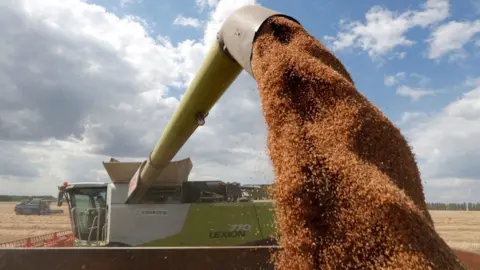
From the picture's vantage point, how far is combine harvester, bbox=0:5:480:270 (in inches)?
123

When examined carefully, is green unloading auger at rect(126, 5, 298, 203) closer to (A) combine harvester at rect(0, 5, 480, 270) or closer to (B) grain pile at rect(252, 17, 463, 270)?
(A) combine harvester at rect(0, 5, 480, 270)

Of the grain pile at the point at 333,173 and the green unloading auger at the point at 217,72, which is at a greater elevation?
the green unloading auger at the point at 217,72

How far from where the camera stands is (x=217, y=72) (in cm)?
358

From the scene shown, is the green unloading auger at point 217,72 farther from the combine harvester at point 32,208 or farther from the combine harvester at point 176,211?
the combine harvester at point 32,208

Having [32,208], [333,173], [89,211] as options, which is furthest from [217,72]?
[32,208]

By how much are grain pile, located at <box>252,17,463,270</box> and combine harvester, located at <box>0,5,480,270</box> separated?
1.73 feet

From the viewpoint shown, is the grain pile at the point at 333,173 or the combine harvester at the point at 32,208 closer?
the grain pile at the point at 333,173

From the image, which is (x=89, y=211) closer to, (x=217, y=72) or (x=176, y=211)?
(x=176, y=211)

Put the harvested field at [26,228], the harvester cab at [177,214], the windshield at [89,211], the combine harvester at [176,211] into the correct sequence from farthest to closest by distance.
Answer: the harvested field at [26,228] < the windshield at [89,211] < the harvester cab at [177,214] < the combine harvester at [176,211]

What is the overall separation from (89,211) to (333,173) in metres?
5.54

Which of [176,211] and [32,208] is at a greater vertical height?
[32,208]

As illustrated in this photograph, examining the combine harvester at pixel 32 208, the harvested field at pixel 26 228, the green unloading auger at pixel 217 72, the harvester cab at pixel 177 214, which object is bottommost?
the harvested field at pixel 26 228

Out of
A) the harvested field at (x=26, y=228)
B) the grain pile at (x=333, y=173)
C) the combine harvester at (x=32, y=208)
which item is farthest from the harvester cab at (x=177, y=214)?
the combine harvester at (x=32, y=208)

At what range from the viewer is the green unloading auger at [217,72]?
3.16 m
